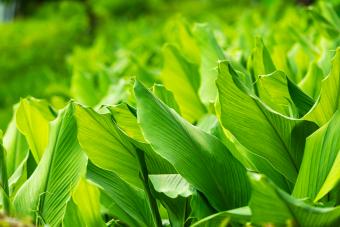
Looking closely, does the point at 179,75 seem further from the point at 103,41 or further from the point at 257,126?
the point at 103,41

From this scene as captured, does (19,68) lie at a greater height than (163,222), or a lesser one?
lesser

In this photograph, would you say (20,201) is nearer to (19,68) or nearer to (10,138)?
(10,138)

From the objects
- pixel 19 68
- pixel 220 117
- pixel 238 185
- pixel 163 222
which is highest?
pixel 220 117

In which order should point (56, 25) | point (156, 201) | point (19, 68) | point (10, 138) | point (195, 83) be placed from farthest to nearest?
point (56, 25), point (19, 68), point (195, 83), point (10, 138), point (156, 201)

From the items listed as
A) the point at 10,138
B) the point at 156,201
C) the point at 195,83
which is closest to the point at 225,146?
the point at 156,201

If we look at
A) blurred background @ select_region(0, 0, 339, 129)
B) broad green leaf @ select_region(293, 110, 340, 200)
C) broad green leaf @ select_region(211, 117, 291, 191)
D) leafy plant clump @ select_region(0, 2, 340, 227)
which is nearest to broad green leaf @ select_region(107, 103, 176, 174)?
leafy plant clump @ select_region(0, 2, 340, 227)

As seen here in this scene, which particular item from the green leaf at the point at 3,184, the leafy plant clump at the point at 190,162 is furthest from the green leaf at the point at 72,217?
the green leaf at the point at 3,184

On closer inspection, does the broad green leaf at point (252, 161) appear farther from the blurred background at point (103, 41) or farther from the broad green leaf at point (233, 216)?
the blurred background at point (103, 41)

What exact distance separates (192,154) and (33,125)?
1.85 ft

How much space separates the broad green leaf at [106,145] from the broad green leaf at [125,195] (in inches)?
1.2

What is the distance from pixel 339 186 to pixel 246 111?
0.68 ft

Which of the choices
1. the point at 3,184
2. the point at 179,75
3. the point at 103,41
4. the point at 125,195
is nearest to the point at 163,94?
the point at 125,195

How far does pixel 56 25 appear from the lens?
1035 centimetres

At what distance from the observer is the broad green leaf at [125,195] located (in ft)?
3.97
